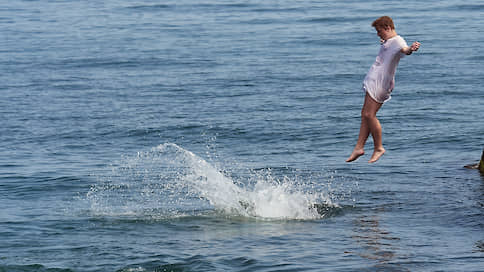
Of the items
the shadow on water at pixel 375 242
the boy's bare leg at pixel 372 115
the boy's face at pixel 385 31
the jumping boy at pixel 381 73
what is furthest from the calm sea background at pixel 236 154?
the boy's face at pixel 385 31

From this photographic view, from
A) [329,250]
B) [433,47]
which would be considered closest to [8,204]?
[329,250]

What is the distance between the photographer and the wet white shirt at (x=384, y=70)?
12.2 m

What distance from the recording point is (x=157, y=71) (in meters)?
35.5

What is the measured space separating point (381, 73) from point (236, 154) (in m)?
9.40

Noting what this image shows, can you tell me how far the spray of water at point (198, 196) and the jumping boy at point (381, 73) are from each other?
10.2ft

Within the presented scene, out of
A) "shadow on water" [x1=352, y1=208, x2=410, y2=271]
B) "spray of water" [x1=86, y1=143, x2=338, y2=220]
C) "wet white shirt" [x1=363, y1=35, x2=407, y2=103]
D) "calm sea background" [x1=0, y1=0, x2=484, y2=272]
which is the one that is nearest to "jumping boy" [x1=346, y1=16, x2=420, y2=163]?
"wet white shirt" [x1=363, y1=35, x2=407, y2=103]

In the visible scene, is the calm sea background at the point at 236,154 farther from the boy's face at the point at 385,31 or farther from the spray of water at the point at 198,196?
the boy's face at the point at 385,31

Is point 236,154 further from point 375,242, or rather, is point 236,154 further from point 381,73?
point 381,73

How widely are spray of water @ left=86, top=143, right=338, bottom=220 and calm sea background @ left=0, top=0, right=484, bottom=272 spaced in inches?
1.9

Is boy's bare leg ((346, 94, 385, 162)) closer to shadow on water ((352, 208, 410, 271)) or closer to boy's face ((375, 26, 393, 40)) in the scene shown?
boy's face ((375, 26, 393, 40))

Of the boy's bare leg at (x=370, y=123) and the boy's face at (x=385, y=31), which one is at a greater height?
the boy's face at (x=385, y=31)

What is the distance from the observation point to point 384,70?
12.5 metres

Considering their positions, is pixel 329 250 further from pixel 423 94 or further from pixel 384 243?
pixel 423 94

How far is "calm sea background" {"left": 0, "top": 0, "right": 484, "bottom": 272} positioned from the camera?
13.6 m
